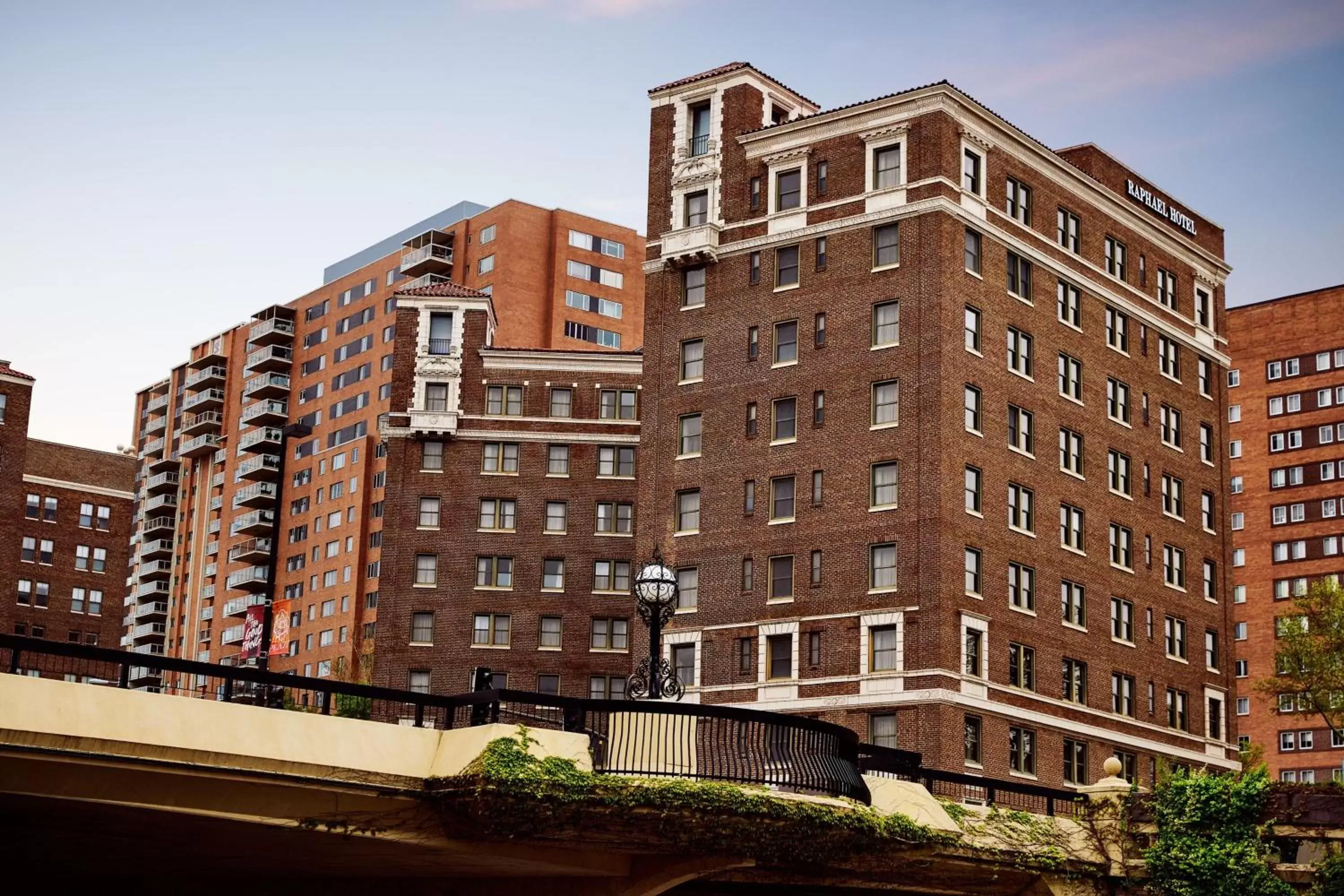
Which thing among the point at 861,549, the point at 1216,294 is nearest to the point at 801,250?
the point at 861,549

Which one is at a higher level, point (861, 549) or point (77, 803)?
point (861, 549)

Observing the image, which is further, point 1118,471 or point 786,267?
point 1118,471

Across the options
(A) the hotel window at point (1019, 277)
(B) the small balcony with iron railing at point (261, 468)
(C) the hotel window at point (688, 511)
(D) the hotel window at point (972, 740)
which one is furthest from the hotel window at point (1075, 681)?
(B) the small balcony with iron railing at point (261, 468)

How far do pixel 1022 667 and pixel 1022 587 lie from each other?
3.17m

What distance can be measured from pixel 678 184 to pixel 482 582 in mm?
25128

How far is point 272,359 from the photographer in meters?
168

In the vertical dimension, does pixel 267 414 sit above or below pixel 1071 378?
above

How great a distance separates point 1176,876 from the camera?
4384 centimetres

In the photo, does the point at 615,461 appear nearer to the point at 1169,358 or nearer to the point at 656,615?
the point at 1169,358

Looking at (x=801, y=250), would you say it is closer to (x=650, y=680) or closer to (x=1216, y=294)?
(x=1216, y=294)

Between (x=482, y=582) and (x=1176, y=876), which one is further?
(x=482, y=582)

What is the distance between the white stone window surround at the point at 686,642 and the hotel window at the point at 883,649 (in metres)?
7.38

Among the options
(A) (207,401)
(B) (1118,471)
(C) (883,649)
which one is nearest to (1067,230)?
(B) (1118,471)

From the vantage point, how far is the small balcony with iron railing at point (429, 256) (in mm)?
155700
